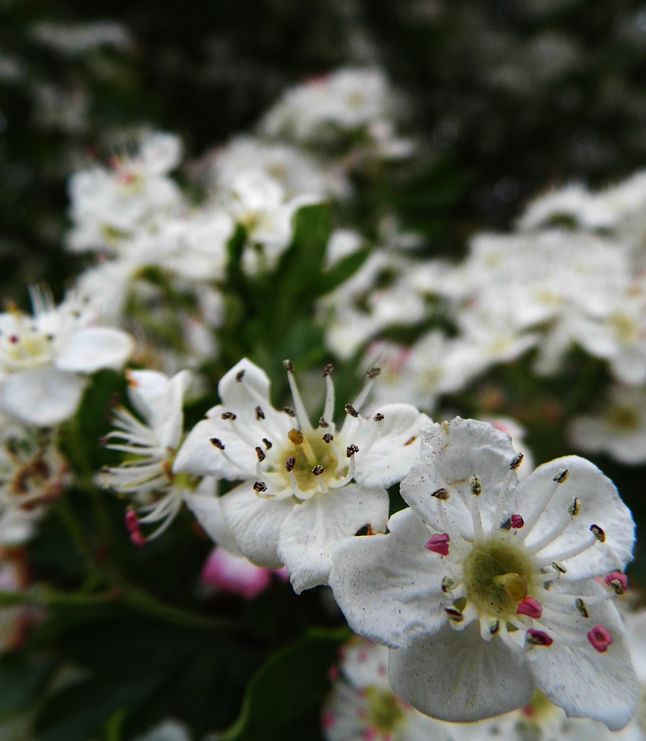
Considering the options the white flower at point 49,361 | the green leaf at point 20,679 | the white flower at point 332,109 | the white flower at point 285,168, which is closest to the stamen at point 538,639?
the white flower at point 49,361

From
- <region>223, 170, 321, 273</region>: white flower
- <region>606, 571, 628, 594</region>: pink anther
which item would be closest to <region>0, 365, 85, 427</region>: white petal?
<region>223, 170, 321, 273</region>: white flower

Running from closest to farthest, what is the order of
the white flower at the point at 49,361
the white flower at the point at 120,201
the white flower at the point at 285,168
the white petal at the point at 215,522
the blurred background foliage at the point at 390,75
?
the white petal at the point at 215,522, the white flower at the point at 49,361, the white flower at the point at 120,201, the white flower at the point at 285,168, the blurred background foliage at the point at 390,75

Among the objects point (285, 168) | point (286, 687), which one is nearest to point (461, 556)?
point (286, 687)

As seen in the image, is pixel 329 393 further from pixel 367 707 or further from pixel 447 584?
pixel 367 707

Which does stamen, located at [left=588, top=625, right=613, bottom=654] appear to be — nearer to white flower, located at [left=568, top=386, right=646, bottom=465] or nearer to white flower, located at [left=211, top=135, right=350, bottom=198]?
white flower, located at [left=568, top=386, right=646, bottom=465]

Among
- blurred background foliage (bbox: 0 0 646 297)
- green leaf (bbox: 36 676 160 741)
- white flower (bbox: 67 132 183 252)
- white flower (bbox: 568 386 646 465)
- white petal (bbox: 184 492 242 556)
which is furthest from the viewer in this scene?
blurred background foliage (bbox: 0 0 646 297)

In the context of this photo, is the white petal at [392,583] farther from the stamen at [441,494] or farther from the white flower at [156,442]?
the white flower at [156,442]

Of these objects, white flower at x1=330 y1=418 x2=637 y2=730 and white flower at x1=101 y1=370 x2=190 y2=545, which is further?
white flower at x1=101 y1=370 x2=190 y2=545

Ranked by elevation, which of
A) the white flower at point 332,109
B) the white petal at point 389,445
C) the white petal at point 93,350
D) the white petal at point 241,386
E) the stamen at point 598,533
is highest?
the white flower at point 332,109
